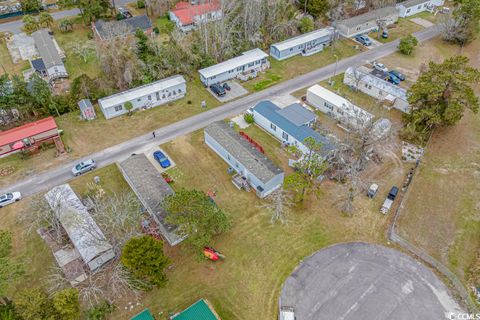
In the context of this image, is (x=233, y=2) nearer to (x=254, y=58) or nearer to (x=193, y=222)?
(x=254, y=58)

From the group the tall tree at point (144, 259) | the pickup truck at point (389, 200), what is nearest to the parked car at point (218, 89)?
the pickup truck at point (389, 200)

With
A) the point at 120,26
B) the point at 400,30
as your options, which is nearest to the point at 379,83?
the point at 400,30

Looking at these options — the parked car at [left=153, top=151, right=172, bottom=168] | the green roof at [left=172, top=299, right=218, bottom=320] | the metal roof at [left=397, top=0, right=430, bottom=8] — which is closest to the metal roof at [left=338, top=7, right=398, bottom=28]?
the metal roof at [left=397, top=0, right=430, bottom=8]

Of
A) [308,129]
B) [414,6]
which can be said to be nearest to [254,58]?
[308,129]

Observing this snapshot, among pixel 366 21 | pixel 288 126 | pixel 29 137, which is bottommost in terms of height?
pixel 288 126

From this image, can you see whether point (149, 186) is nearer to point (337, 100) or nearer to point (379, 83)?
point (337, 100)

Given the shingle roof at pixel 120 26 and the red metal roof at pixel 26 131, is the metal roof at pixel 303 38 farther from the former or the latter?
the red metal roof at pixel 26 131
